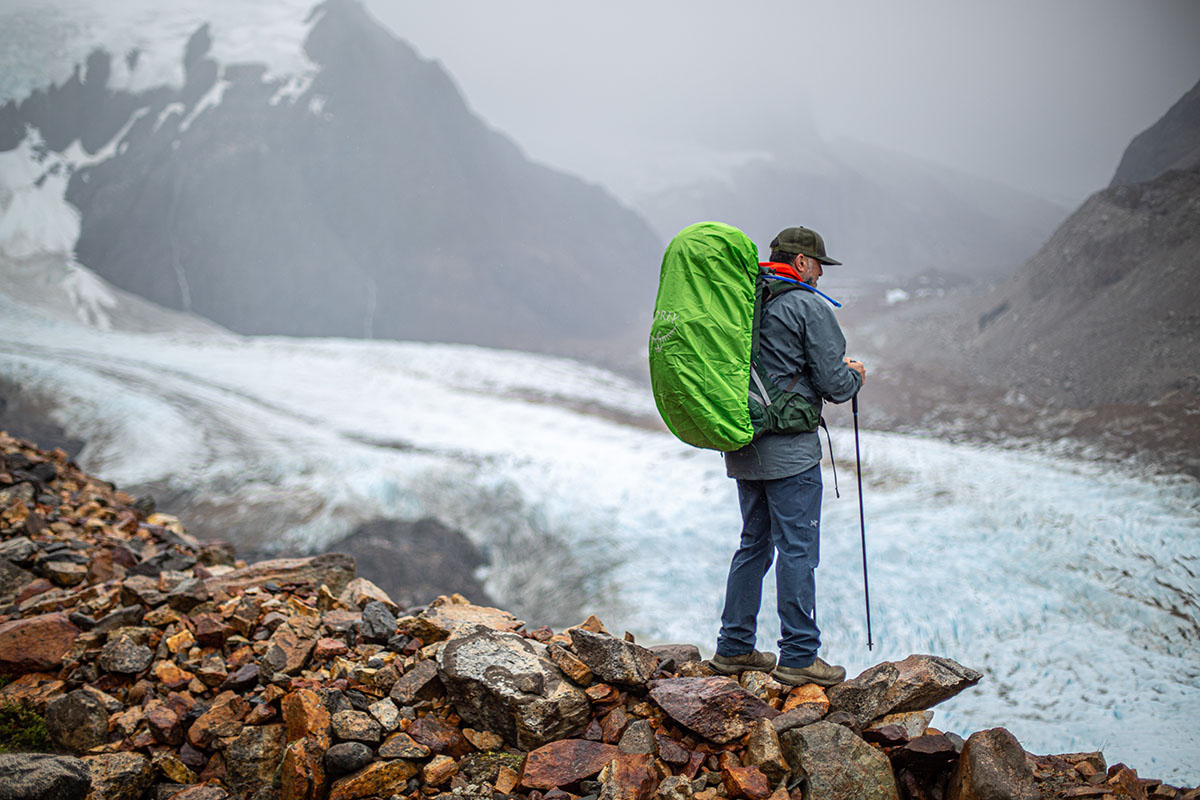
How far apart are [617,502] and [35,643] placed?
7.58 metres

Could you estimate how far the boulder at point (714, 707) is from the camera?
2.98 m

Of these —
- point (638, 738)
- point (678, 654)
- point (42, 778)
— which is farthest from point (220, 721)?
point (678, 654)

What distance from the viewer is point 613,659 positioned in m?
3.29

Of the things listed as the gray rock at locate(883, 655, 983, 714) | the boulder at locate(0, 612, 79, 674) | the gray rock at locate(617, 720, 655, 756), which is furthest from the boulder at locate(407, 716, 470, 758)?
the boulder at locate(0, 612, 79, 674)

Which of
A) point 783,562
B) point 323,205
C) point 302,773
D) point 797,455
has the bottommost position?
point 302,773

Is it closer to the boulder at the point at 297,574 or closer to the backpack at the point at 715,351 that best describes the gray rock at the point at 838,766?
the backpack at the point at 715,351

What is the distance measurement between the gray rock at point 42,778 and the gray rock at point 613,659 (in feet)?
7.28

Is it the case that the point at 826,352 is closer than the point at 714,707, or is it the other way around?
the point at 714,707

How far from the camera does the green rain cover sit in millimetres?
3076

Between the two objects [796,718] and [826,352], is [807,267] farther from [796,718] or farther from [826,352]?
[796,718]

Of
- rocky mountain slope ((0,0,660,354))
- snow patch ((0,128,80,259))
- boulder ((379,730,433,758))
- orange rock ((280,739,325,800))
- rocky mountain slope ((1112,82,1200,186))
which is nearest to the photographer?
orange rock ((280,739,325,800))

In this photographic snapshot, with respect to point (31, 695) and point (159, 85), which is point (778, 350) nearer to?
point (31, 695)

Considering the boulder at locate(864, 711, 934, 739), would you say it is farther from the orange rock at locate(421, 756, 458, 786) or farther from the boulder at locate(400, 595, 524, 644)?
the boulder at locate(400, 595, 524, 644)

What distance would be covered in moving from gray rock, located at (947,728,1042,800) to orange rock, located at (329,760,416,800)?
2.35 metres
